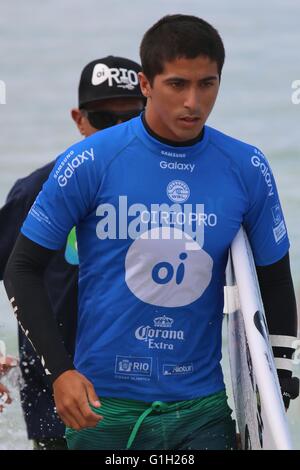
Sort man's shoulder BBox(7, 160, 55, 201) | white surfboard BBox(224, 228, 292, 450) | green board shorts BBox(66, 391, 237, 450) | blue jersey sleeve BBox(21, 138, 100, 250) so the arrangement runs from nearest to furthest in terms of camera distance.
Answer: white surfboard BBox(224, 228, 292, 450) < blue jersey sleeve BBox(21, 138, 100, 250) < green board shorts BBox(66, 391, 237, 450) < man's shoulder BBox(7, 160, 55, 201)

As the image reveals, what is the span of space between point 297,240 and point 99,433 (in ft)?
26.6

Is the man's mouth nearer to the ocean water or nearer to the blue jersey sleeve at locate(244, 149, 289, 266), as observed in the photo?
the blue jersey sleeve at locate(244, 149, 289, 266)

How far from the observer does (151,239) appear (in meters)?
5.35

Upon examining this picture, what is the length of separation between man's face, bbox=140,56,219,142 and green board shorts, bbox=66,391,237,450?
0.94m

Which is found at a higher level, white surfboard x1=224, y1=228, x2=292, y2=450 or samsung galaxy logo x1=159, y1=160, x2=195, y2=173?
samsung galaxy logo x1=159, y1=160, x2=195, y2=173

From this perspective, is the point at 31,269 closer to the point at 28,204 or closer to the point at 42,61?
the point at 28,204

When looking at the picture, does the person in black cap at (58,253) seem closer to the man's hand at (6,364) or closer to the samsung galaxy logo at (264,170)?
the man's hand at (6,364)

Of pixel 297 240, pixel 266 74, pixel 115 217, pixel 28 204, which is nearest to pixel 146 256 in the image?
pixel 115 217

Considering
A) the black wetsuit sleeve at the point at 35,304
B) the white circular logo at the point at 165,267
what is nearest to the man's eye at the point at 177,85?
the white circular logo at the point at 165,267

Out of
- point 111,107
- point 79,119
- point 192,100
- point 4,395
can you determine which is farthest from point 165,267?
point 79,119

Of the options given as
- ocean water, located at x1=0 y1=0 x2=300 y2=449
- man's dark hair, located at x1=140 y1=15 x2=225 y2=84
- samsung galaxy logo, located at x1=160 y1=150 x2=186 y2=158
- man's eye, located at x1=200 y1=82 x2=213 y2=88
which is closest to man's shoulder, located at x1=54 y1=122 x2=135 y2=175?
samsung galaxy logo, located at x1=160 y1=150 x2=186 y2=158

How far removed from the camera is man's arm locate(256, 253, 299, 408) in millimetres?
5559

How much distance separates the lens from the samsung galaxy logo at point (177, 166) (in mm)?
5410

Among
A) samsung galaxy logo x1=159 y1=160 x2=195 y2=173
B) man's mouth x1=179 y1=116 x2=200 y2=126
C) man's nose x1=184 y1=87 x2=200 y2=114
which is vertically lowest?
samsung galaxy logo x1=159 y1=160 x2=195 y2=173
